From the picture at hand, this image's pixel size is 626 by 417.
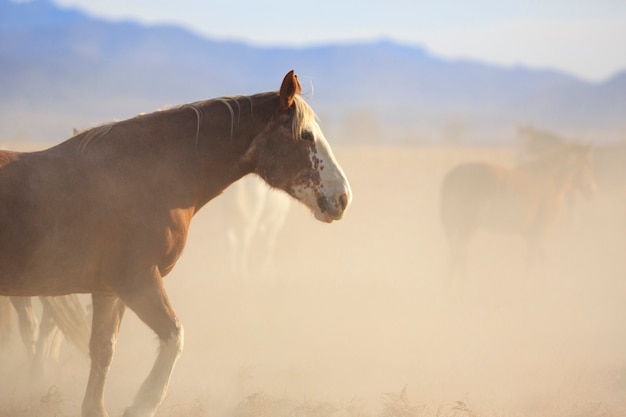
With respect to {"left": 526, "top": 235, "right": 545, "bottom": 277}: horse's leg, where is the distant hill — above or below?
above

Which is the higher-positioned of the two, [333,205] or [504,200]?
[504,200]

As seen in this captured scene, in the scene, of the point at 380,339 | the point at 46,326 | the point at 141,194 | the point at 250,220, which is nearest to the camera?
the point at 141,194

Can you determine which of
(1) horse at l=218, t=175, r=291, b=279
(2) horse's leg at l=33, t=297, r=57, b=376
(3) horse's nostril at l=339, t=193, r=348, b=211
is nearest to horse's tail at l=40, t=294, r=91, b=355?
(2) horse's leg at l=33, t=297, r=57, b=376

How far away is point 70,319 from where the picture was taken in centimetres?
639

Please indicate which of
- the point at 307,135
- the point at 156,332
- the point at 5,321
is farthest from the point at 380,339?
the point at 156,332

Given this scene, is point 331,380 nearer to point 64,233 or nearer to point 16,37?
point 64,233

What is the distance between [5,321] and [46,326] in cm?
68

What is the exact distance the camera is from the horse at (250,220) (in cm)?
1291

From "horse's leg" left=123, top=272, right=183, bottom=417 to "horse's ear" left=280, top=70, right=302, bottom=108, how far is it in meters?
1.28

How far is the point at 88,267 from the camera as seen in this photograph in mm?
4500

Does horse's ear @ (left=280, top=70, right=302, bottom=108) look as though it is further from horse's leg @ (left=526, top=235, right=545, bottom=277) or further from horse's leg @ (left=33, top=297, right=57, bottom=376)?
horse's leg @ (left=526, top=235, right=545, bottom=277)

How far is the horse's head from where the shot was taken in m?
4.79

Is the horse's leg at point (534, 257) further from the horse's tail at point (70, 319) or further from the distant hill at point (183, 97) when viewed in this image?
the distant hill at point (183, 97)

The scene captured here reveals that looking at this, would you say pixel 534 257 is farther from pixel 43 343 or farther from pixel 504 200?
pixel 43 343
